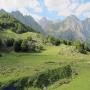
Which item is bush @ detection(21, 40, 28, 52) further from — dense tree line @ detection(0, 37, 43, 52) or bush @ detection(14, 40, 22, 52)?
bush @ detection(14, 40, 22, 52)

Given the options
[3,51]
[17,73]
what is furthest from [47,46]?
[17,73]

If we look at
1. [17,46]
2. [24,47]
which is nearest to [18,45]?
[17,46]

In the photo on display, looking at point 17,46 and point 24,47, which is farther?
point 24,47

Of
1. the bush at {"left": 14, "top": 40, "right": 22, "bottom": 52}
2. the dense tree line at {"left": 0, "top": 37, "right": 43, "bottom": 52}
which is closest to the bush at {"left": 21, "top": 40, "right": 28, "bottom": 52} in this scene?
the dense tree line at {"left": 0, "top": 37, "right": 43, "bottom": 52}

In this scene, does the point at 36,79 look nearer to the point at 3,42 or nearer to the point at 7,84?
the point at 7,84

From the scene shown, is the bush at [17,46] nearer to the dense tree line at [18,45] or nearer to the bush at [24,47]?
the dense tree line at [18,45]

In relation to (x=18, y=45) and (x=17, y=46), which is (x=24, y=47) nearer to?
(x=18, y=45)

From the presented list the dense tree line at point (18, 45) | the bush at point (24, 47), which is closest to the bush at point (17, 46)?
the dense tree line at point (18, 45)

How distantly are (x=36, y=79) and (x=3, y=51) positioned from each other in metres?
75.9

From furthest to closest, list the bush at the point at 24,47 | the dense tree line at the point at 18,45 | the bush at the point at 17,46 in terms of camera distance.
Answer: the bush at the point at 24,47
the dense tree line at the point at 18,45
the bush at the point at 17,46

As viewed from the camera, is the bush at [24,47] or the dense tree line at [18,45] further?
the bush at [24,47]

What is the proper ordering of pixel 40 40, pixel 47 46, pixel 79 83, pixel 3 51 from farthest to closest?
pixel 40 40
pixel 47 46
pixel 3 51
pixel 79 83

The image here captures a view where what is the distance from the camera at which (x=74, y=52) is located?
5940 inches

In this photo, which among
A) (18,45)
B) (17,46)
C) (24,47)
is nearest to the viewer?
(17,46)
